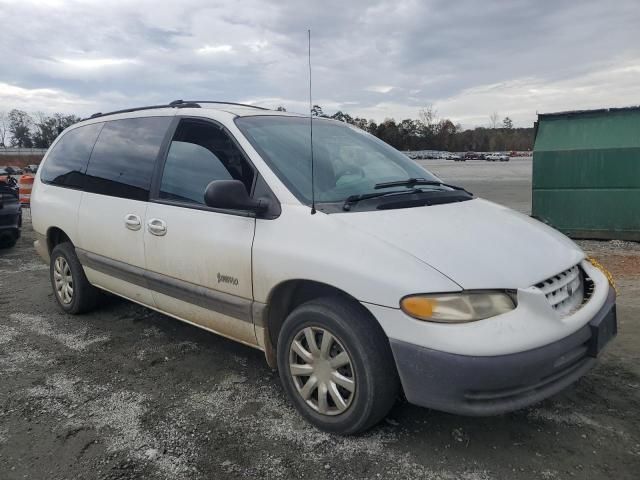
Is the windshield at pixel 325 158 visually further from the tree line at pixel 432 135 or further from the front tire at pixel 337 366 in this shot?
the tree line at pixel 432 135

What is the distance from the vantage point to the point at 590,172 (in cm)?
803

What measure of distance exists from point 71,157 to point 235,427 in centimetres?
311

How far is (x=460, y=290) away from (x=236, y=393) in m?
1.66

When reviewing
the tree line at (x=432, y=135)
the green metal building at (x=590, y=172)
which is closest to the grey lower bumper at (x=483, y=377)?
the green metal building at (x=590, y=172)

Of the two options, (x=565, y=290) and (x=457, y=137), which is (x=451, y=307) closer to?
(x=565, y=290)

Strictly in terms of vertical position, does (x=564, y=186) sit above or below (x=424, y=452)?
above

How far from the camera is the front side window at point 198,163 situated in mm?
3072

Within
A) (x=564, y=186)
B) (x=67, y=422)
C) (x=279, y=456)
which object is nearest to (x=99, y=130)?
(x=67, y=422)

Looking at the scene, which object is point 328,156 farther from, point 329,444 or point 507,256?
point 329,444

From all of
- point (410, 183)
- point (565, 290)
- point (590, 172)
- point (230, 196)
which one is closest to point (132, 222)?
point (230, 196)

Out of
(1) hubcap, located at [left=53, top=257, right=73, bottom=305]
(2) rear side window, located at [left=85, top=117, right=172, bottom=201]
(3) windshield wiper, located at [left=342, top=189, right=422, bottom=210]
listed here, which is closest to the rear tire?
(1) hubcap, located at [left=53, top=257, right=73, bottom=305]

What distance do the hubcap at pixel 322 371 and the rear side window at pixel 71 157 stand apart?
8.87 feet

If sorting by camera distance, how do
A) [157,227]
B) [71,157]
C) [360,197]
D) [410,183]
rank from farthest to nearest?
1. [71,157]
2. [157,227]
3. [410,183]
4. [360,197]

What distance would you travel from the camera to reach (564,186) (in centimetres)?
824
